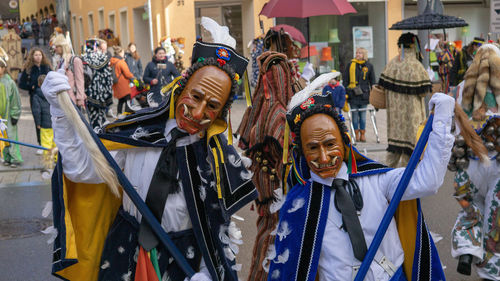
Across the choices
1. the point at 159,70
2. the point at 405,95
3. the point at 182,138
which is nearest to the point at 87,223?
the point at 182,138

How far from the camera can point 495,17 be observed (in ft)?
31.5

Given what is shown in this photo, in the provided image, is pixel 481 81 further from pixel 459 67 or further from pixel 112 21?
pixel 112 21

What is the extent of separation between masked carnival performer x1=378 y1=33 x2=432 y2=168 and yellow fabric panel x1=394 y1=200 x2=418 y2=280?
553cm

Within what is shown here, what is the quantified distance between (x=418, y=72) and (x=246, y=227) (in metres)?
3.15

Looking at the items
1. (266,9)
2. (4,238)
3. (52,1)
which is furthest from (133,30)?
(52,1)

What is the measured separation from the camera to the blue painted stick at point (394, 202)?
325 cm

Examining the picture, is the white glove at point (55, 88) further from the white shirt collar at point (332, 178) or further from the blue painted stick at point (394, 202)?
the blue painted stick at point (394, 202)

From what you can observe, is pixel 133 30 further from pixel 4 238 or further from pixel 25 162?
pixel 4 238

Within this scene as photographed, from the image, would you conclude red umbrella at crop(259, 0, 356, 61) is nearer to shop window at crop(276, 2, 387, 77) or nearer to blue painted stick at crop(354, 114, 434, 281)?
blue painted stick at crop(354, 114, 434, 281)

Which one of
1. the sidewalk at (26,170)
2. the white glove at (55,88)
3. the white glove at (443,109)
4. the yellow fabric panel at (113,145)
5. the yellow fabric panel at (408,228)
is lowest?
the sidewalk at (26,170)

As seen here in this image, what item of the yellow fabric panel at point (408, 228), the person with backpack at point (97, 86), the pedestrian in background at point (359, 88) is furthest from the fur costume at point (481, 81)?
the person with backpack at point (97, 86)

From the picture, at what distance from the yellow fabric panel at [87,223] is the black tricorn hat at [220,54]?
2.91 feet

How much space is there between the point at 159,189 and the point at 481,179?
2918 millimetres

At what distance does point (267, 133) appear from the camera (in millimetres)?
5586
